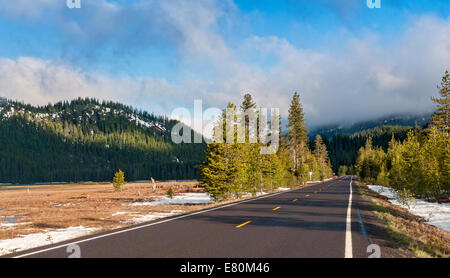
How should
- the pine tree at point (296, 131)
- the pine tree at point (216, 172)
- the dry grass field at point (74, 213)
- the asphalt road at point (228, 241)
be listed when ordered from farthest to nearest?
the pine tree at point (296, 131)
the pine tree at point (216, 172)
the dry grass field at point (74, 213)
the asphalt road at point (228, 241)

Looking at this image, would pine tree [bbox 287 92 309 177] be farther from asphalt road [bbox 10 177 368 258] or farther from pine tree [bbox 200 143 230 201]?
asphalt road [bbox 10 177 368 258]

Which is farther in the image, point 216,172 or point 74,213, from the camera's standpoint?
point 216,172

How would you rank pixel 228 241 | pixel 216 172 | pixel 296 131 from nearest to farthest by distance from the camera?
pixel 228 241 → pixel 216 172 → pixel 296 131

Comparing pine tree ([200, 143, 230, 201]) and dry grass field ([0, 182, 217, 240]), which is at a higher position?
pine tree ([200, 143, 230, 201])

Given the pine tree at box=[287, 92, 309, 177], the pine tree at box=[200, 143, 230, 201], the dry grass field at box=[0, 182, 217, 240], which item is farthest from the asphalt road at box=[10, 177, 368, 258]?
the pine tree at box=[287, 92, 309, 177]

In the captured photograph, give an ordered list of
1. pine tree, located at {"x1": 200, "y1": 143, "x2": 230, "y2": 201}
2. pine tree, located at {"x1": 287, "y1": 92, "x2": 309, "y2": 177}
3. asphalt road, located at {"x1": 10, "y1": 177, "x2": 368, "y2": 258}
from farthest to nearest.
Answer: pine tree, located at {"x1": 287, "y1": 92, "x2": 309, "y2": 177} → pine tree, located at {"x1": 200, "y1": 143, "x2": 230, "y2": 201} → asphalt road, located at {"x1": 10, "y1": 177, "x2": 368, "y2": 258}

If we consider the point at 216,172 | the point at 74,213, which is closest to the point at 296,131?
the point at 216,172

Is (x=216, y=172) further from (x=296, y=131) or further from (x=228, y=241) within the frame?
(x=296, y=131)

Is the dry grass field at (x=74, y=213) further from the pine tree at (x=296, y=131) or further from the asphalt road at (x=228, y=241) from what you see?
the pine tree at (x=296, y=131)

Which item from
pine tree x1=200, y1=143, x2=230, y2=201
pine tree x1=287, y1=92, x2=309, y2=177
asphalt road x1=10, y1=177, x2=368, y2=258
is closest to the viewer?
asphalt road x1=10, y1=177, x2=368, y2=258

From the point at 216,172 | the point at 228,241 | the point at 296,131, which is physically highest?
the point at 296,131

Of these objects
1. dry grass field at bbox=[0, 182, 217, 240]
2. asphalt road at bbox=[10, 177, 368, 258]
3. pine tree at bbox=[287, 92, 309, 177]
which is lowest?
dry grass field at bbox=[0, 182, 217, 240]

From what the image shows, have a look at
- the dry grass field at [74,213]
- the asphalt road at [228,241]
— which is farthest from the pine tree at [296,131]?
the asphalt road at [228,241]
